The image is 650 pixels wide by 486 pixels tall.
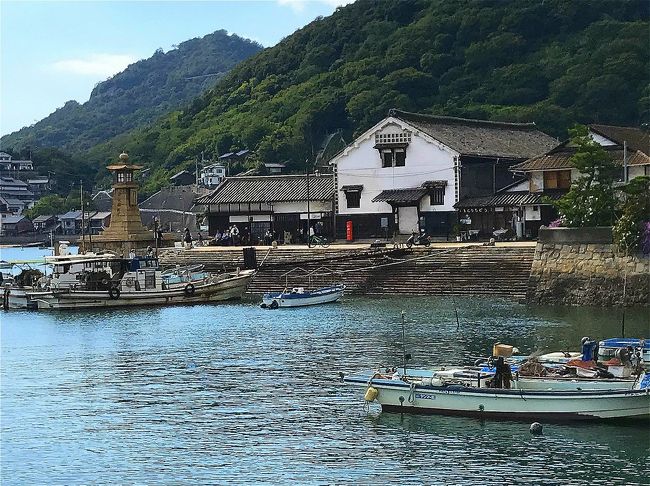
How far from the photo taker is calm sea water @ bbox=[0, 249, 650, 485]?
70.2ft

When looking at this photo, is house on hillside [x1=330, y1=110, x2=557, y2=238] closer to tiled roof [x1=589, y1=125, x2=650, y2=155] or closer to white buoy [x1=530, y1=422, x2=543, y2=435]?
tiled roof [x1=589, y1=125, x2=650, y2=155]

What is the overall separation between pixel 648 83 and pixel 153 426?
7961 cm

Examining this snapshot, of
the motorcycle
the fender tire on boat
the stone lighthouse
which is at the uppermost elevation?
the stone lighthouse

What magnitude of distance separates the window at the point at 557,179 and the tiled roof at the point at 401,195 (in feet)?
26.9

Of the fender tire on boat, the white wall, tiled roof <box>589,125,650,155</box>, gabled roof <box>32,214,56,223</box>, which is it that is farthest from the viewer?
gabled roof <box>32,214,56,223</box>

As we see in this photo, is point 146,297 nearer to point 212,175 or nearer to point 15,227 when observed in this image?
point 212,175

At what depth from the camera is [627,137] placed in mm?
54500

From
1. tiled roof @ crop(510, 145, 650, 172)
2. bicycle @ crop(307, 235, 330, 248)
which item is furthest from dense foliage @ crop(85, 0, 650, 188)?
tiled roof @ crop(510, 145, 650, 172)

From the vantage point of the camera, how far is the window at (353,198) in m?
65.1

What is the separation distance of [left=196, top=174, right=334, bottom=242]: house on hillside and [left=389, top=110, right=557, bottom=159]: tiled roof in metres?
7.33

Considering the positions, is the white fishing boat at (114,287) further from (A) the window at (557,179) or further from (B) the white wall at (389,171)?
(A) the window at (557,179)

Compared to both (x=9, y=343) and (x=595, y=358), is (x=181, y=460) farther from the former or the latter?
(x=9, y=343)

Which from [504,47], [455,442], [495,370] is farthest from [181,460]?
[504,47]

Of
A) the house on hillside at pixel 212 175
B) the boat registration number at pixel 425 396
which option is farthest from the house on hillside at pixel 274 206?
the house on hillside at pixel 212 175
